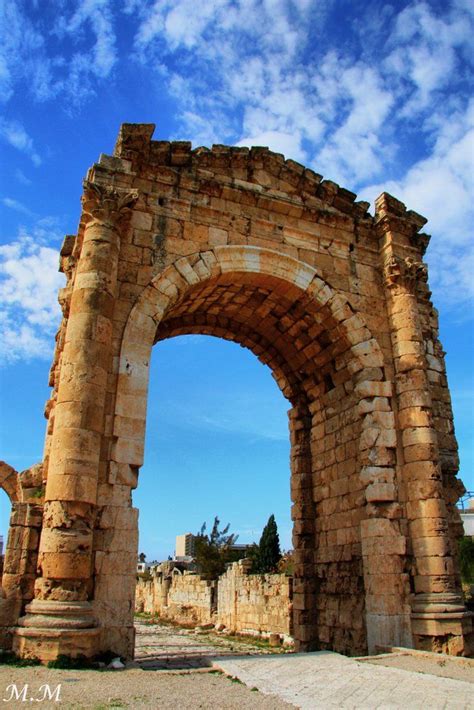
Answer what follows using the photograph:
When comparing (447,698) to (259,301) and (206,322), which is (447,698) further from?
(206,322)

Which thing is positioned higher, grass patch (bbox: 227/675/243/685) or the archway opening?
the archway opening

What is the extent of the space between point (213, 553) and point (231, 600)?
1164 centimetres

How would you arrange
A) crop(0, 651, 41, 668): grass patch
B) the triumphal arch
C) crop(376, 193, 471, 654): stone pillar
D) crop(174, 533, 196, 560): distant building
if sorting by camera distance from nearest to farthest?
crop(0, 651, 41, 668): grass patch, the triumphal arch, crop(376, 193, 471, 654): stone pillar, crop(174, 533, 196, 560): distant building

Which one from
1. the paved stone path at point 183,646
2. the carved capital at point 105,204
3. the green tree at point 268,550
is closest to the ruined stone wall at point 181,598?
the paved stone path at point 183,646

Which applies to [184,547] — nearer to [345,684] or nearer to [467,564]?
[467,564]

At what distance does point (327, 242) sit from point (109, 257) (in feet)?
13.3

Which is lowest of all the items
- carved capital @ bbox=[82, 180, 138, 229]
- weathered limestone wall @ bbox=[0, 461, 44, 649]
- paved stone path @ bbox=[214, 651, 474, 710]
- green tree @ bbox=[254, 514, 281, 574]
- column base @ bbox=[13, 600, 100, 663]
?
paved stone path @ bbox=[214, 651, 474, 710]

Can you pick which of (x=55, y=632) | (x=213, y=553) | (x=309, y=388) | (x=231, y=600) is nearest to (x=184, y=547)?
(x=213, y=553)

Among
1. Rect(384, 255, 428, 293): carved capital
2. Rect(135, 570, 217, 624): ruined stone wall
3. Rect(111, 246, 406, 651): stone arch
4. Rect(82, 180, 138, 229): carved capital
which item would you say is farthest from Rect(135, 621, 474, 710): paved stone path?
Rect(135, 570, 217, 624): ruined stone wall

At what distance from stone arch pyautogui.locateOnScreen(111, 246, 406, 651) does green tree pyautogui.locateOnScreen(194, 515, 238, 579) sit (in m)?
17.8

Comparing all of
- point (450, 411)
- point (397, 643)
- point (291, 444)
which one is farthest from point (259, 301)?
point (397, 643)

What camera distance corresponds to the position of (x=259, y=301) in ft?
33.9

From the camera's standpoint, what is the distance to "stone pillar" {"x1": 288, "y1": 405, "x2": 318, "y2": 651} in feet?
33.0

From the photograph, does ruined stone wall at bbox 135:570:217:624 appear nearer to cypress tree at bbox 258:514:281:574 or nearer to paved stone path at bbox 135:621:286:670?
paved stone path at bbox 135:621:286:670
